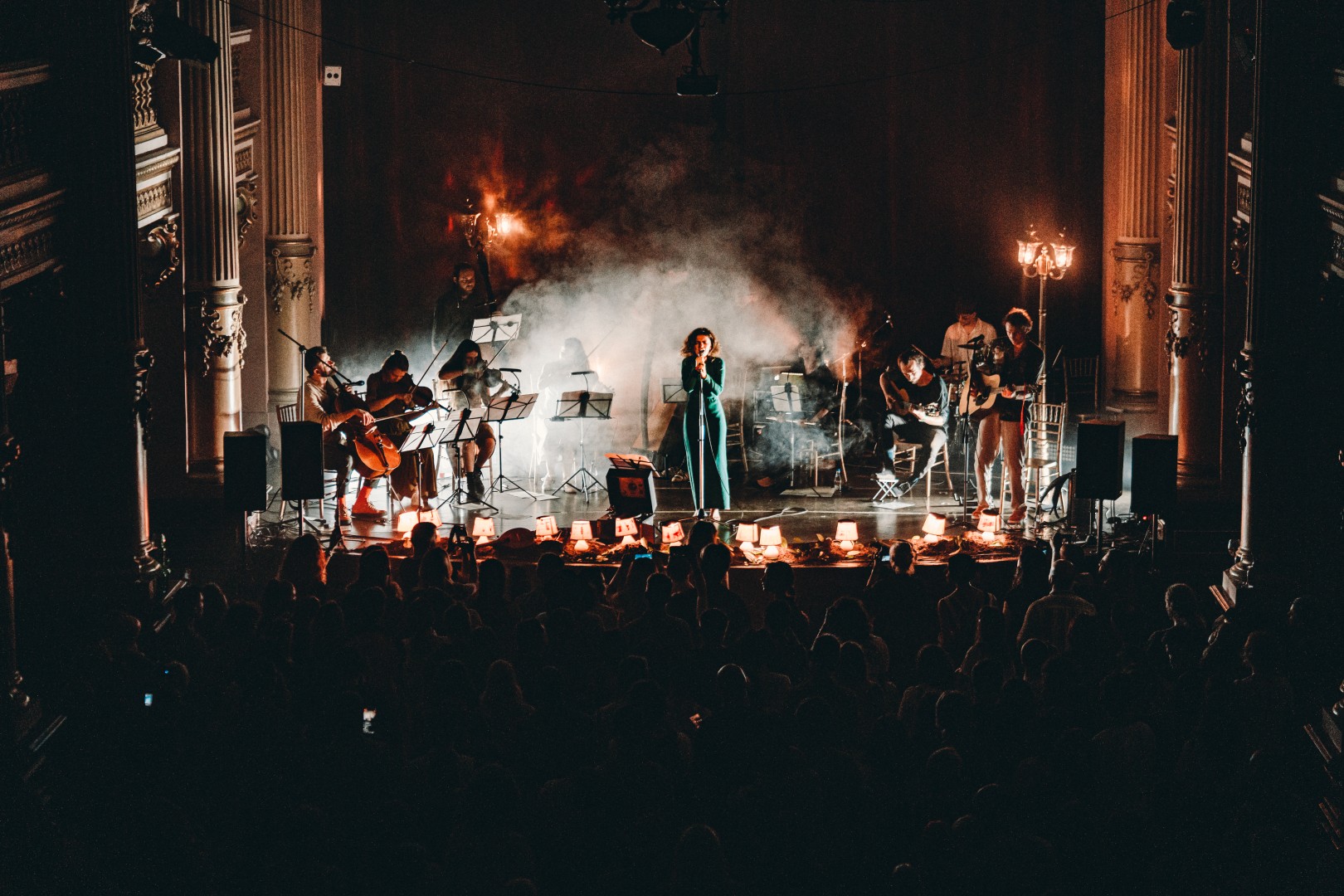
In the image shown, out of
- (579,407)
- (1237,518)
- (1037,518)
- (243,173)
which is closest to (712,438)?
(579,407)

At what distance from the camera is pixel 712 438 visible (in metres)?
13.9

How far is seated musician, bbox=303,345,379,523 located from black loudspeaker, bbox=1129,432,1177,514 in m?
6.81

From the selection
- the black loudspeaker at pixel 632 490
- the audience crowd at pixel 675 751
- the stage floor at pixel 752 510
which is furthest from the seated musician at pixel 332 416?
the audience crowd at pixel 675 751

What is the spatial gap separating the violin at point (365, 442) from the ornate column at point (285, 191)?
2765 millimetres

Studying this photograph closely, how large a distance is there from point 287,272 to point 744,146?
583cm

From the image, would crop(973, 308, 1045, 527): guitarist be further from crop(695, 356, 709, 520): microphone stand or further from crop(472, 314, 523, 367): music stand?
crop(472, 314, 523, 367): music stand

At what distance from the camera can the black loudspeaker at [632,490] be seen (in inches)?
509

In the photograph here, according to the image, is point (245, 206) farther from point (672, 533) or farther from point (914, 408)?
point (914, 408)

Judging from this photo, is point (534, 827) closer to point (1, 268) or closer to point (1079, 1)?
point (1, 268)

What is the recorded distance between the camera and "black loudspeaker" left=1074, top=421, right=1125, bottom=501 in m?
12.1

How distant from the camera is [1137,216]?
17.4 m

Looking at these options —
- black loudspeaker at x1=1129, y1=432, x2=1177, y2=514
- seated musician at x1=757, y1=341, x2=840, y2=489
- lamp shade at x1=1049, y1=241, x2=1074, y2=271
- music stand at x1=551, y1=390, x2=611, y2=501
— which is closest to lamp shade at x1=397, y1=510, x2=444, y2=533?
music stand at x1=551, y1=390, x2=611, y2=501

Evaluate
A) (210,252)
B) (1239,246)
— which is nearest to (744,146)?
(1239,246)

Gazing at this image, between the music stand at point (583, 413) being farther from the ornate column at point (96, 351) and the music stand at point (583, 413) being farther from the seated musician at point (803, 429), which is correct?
the ornate column at point (96, 351)
